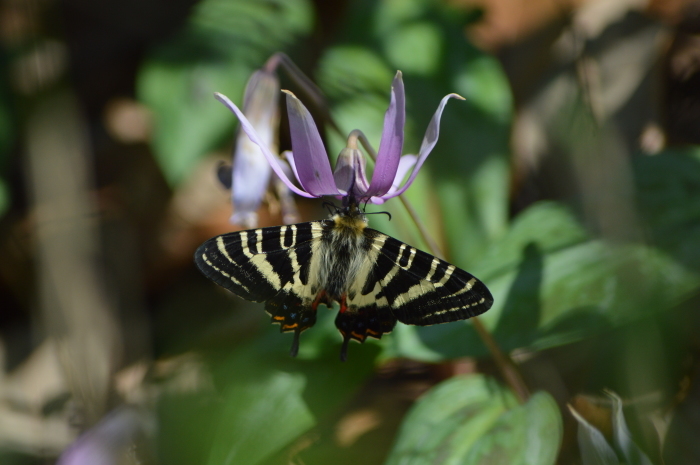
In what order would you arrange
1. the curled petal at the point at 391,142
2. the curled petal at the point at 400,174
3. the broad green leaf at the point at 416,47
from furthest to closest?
the broad green leaf at the point at 416,47 < the curled petal at the point at 400,174 < the curled petal at the point at 391,142

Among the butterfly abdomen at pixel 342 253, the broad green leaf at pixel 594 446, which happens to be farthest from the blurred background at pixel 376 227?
the butterfly abdomen at pixel 342 253

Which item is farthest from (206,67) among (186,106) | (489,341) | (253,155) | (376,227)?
(489,341)

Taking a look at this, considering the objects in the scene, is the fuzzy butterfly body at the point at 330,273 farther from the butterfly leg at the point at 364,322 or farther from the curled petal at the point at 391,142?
the curled petal at the point at 391,142

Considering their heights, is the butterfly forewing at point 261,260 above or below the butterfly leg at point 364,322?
above

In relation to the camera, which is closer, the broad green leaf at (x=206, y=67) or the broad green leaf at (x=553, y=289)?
the broad green leaf at (x=553, y=289)

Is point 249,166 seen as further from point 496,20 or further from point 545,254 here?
point 496,20

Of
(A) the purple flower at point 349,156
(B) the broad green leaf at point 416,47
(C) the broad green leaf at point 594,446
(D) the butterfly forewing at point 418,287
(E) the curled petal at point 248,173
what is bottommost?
(C) the broad green leaf at point 594,446

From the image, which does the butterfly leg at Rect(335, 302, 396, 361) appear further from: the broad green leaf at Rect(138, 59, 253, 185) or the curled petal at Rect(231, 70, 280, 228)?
the broad green leaf at Rect(138, 59, 253, 185)

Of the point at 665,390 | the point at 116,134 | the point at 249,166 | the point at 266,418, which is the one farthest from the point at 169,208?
the point at 665,390
